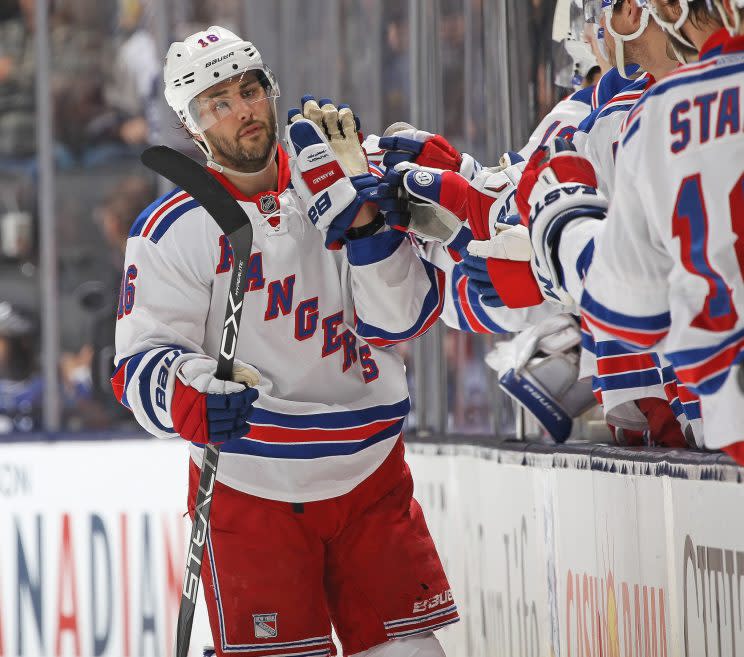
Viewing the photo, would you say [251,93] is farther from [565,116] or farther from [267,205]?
[565,116]

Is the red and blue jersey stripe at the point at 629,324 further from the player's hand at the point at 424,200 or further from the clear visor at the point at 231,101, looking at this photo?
the clear visor at the point at 231,101

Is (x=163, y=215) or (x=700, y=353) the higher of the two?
(x=163, y=215)

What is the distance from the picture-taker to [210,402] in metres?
2.31

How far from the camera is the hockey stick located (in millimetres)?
2373

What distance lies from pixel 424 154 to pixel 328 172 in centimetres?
18

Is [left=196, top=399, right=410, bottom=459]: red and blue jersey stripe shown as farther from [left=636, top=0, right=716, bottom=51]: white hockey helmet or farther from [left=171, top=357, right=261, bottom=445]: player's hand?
[left=636, top=0, right=716, bottom=51]: white hockey helmet

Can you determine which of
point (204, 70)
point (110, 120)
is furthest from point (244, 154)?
point (110, 120)

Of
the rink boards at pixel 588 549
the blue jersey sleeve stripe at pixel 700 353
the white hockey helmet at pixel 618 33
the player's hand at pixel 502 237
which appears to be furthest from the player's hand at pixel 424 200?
the blue jersey sleeve stripe at pixel 700 353

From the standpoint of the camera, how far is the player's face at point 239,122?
101 inches

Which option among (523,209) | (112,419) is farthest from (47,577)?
(523,209)

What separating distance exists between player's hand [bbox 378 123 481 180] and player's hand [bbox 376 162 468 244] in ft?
0.18

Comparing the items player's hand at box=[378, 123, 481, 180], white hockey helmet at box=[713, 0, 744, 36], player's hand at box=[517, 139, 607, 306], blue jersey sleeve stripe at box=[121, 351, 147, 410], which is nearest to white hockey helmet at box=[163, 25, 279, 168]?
player's hand at box=[378, 123, 481, 180]

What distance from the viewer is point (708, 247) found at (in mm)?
1516

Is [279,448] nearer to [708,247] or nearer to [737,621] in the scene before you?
[737,621]
